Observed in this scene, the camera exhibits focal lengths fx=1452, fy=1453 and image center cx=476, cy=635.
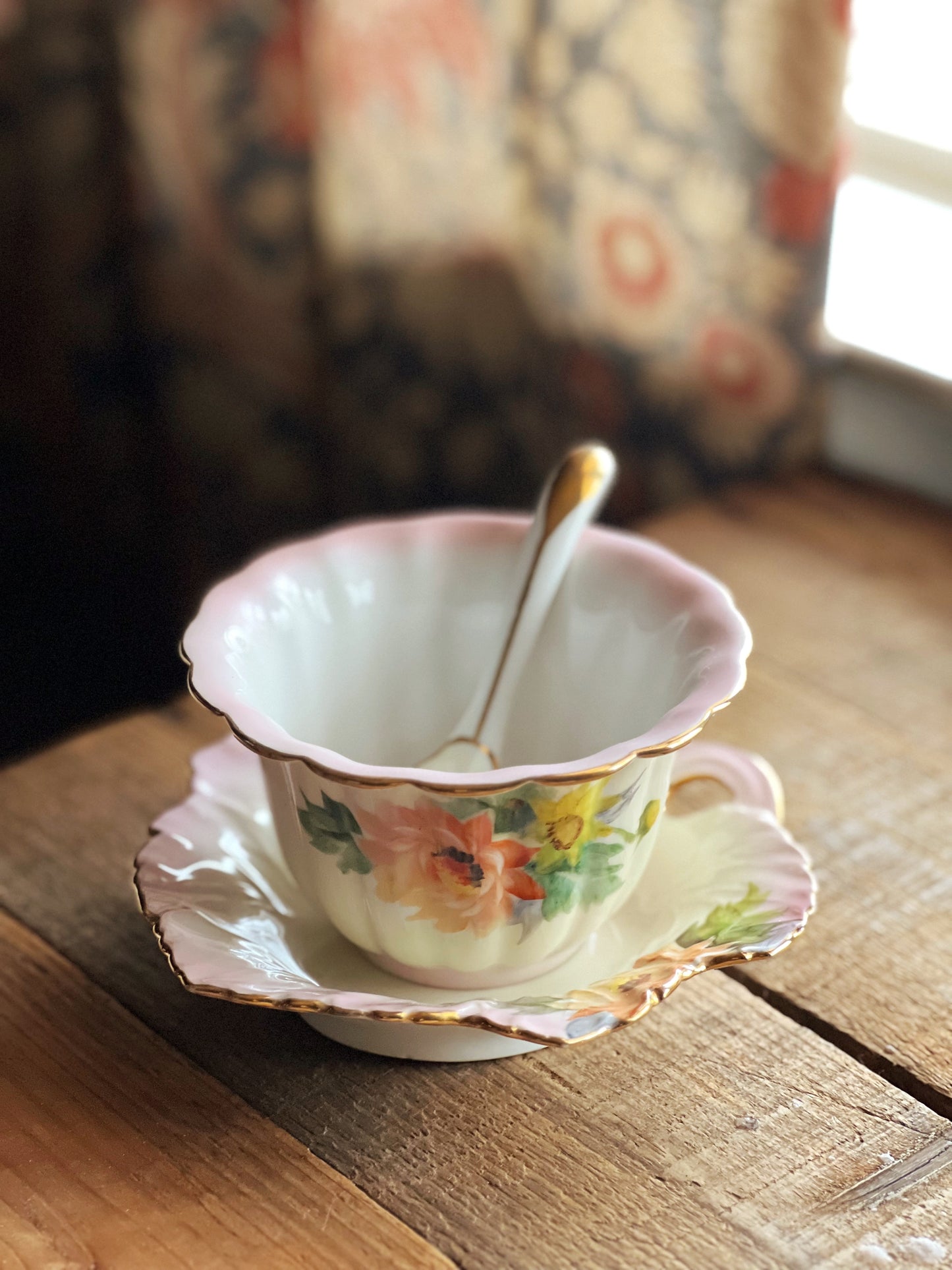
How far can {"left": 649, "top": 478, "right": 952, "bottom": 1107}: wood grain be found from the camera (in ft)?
1.77

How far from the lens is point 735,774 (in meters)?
0.58

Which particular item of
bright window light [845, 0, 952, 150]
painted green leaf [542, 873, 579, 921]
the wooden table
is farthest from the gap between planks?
bright window light [845, 0, 952, 150]

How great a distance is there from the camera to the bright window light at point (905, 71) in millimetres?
1001

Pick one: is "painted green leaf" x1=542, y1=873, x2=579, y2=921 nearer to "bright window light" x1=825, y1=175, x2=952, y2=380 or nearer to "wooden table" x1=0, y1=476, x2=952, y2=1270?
"wooden table" x1=0, y1=476, x2=952, y2=1270

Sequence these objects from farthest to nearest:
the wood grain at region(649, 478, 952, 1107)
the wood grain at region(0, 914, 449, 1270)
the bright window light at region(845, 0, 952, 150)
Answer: the bright window light at region(845, 0, 952, 150) → the wood grain at region(649, 478, 952, 1107) → the wood grain at region(0, 914, 449, 1270)

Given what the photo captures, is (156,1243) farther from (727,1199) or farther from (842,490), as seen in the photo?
(842,490)

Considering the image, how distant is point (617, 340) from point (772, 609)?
422mm

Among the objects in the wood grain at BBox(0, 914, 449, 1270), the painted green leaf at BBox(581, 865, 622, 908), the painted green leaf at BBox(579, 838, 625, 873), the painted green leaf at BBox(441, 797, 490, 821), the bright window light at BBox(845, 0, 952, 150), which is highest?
the bright window light at BBox(845, 0, 952, 150)

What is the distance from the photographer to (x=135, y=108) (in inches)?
50.5

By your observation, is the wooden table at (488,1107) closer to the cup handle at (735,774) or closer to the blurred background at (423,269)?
the cup handle at (735,774)

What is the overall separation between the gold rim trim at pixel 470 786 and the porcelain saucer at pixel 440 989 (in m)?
0.07

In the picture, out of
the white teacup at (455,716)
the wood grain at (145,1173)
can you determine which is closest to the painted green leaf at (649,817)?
the white teacup at (455,716)

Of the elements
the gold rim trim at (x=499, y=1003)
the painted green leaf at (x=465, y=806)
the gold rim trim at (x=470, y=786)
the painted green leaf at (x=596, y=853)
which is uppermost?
the gold rim trim at (x=470, y=786)

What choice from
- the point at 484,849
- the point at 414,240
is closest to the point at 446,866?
the point at 484,849
